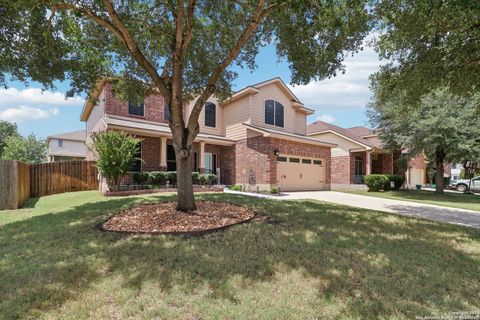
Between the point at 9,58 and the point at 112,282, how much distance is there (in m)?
9.03

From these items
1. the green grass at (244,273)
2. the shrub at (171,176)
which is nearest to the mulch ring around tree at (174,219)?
the green grass at (244,273)

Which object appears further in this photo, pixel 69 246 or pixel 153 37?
pixel 153 37

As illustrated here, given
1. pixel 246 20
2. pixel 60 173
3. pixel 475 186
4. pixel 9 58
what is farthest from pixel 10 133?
pixel 475 186

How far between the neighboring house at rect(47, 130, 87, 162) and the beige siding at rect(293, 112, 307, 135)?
26.4m

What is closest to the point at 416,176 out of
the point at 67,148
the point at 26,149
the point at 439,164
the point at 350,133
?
the point at 350,133

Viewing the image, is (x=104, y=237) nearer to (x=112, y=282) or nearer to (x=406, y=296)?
(x=112, y=282)

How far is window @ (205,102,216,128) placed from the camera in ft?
65.9

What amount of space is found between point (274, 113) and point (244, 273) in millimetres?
17584

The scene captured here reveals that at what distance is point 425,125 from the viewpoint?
16.6 m

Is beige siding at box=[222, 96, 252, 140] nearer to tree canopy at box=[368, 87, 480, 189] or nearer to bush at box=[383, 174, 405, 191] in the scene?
tree canopy at box=[368, 87, 480, 189]

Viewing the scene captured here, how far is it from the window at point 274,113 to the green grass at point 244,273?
14.4 m

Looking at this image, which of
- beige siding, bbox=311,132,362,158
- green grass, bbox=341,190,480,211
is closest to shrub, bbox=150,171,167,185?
green grass, bbox=341,190,480,211

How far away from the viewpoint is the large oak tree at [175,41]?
7094 millimetres

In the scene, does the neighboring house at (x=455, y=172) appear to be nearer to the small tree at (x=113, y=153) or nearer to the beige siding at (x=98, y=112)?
the small tree at (x=113, y=153)
